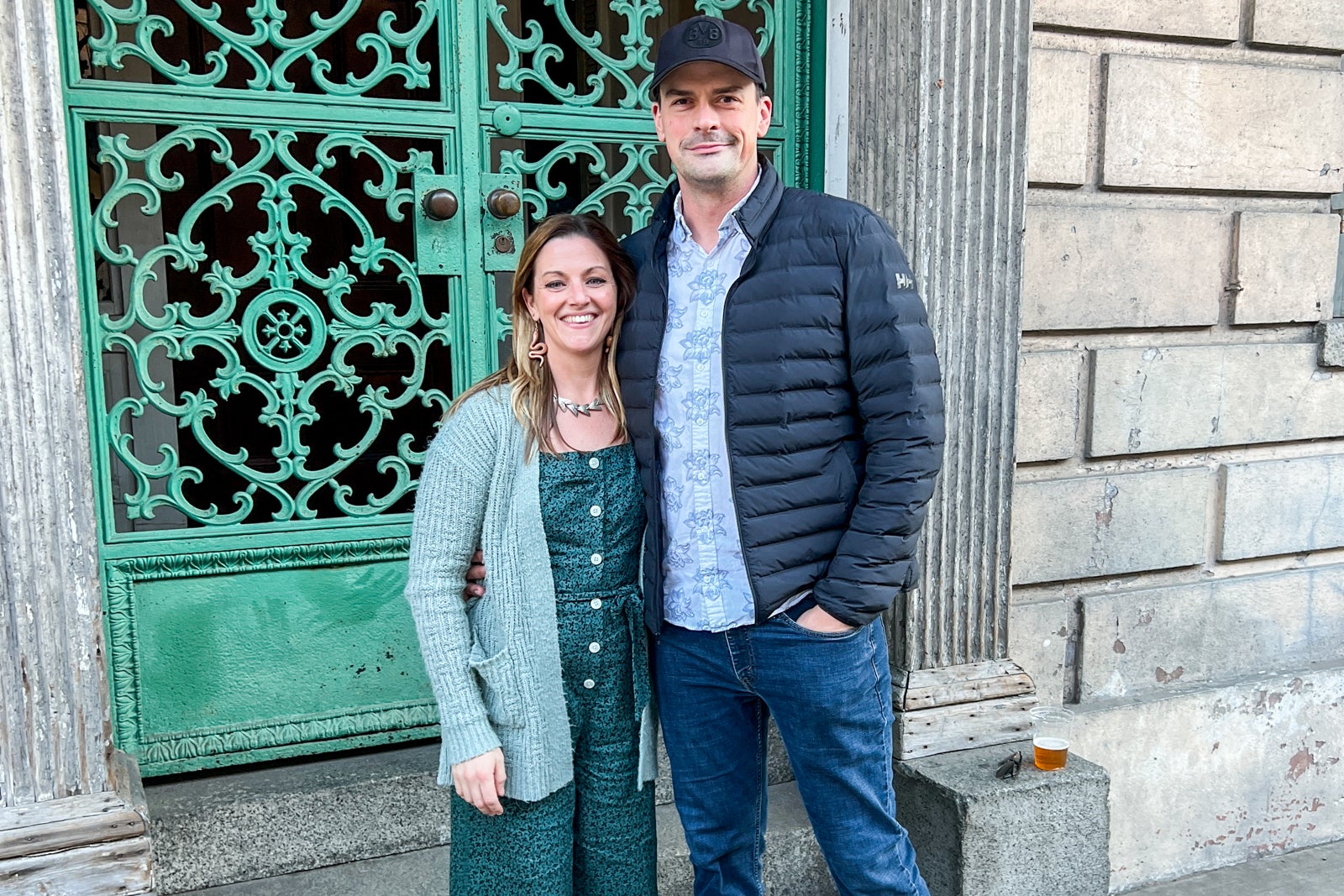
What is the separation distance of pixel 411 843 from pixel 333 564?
2.85 feet

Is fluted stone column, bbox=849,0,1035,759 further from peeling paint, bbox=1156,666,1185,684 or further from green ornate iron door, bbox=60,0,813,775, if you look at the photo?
peeling paint, bbox=1156,666,1185,684

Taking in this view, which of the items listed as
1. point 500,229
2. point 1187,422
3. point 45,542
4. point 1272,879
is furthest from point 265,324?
point 1272,879

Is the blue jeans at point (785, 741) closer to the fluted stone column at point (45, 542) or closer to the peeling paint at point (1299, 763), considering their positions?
the fluted stone column at point (45, 542)

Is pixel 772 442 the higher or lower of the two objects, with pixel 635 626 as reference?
higher

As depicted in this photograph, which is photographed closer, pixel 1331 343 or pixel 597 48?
pixel 597 48

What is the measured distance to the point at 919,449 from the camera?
2.28 metres

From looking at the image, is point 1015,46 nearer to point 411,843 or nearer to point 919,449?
point 919,449

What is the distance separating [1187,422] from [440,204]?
9.06 feet

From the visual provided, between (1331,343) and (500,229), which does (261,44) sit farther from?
(1331,343)

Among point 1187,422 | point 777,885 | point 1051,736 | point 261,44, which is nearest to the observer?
point 261,44

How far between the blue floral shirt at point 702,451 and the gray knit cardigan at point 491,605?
328 mm

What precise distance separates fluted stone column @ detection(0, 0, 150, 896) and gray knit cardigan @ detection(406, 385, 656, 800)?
3.06 ft

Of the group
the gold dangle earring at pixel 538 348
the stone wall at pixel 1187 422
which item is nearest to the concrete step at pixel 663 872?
the stone wall at pixel 1187 422

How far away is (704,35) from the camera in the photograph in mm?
2275
